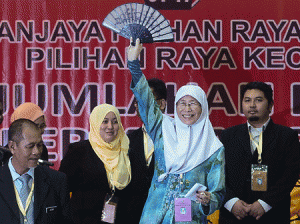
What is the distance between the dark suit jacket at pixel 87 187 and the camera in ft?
13.3

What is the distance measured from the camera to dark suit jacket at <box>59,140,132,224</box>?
4.05 m

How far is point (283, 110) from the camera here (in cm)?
577

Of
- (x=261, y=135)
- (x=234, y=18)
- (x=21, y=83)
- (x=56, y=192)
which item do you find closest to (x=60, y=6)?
(x=21, y=83)

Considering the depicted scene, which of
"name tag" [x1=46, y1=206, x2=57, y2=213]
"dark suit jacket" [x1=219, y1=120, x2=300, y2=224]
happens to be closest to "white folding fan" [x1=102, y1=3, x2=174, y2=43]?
"dark suit jacket" [x1=219, y1=120, x2=300, y2=224]

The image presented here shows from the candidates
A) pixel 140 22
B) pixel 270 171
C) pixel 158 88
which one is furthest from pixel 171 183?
pixel 158 88

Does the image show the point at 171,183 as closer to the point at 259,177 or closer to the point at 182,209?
the point at 182,209

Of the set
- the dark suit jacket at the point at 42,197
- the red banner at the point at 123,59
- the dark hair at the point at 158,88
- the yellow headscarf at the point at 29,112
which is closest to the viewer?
the dark suit jacket at the point at 42,197

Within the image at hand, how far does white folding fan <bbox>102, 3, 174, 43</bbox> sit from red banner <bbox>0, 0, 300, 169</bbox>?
1434 millimetres

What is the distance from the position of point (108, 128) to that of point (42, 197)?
4.42 feet

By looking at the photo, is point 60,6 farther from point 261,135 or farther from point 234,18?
point 261,135

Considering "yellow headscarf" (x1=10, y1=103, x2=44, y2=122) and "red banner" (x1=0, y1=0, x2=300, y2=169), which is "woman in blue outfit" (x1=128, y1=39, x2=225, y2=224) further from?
"red banner" (x1=0, y1=0, x2=300, y2=169)

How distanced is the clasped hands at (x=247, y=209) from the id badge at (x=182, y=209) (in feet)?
2.75

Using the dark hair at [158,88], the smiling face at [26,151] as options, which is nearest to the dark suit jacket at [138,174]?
the dark hair at [158,88]

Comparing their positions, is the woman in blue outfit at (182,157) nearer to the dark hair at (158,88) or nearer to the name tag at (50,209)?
the name tag at (50,209)
